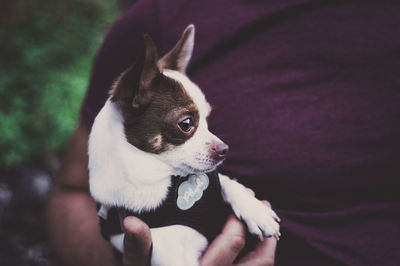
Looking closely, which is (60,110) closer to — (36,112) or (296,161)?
(36,112)

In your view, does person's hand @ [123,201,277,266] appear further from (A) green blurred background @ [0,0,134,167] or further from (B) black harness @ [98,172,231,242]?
(A) green blurred background @ [0,0,134,167]

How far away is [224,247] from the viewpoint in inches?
50.9

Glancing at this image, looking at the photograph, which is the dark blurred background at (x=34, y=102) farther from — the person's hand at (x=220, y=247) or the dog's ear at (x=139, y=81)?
the dog's ear at (x=139, y=81)

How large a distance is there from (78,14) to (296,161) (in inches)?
159

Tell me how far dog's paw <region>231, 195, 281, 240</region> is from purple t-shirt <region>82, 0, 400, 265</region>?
0.15 metres

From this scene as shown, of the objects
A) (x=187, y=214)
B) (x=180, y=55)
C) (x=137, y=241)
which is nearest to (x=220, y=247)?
(x=187, y=214)

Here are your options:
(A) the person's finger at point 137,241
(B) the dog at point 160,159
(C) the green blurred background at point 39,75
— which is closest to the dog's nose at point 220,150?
(B) the dog at point 160,159

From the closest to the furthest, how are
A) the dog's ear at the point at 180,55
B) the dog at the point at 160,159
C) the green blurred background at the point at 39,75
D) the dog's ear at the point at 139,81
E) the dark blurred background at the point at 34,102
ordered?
the dog's ear at the point at 139,81 < the dog at the point at 160,159 < the dog's ear at the point at 180,55 < the dark blurred background at the point at 34,102 < the green blurred background at the point at 39,75

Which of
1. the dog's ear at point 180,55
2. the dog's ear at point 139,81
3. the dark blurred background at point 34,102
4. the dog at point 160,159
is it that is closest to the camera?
the dog's ear at point 139,81

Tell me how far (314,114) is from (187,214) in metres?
0.71

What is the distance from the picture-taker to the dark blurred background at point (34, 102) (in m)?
3.08

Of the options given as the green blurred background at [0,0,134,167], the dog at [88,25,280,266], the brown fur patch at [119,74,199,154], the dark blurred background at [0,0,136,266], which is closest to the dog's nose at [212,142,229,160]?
the dog at [88,25,280,266]

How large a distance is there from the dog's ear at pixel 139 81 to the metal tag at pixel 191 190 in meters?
0.36

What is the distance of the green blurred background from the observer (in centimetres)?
347
